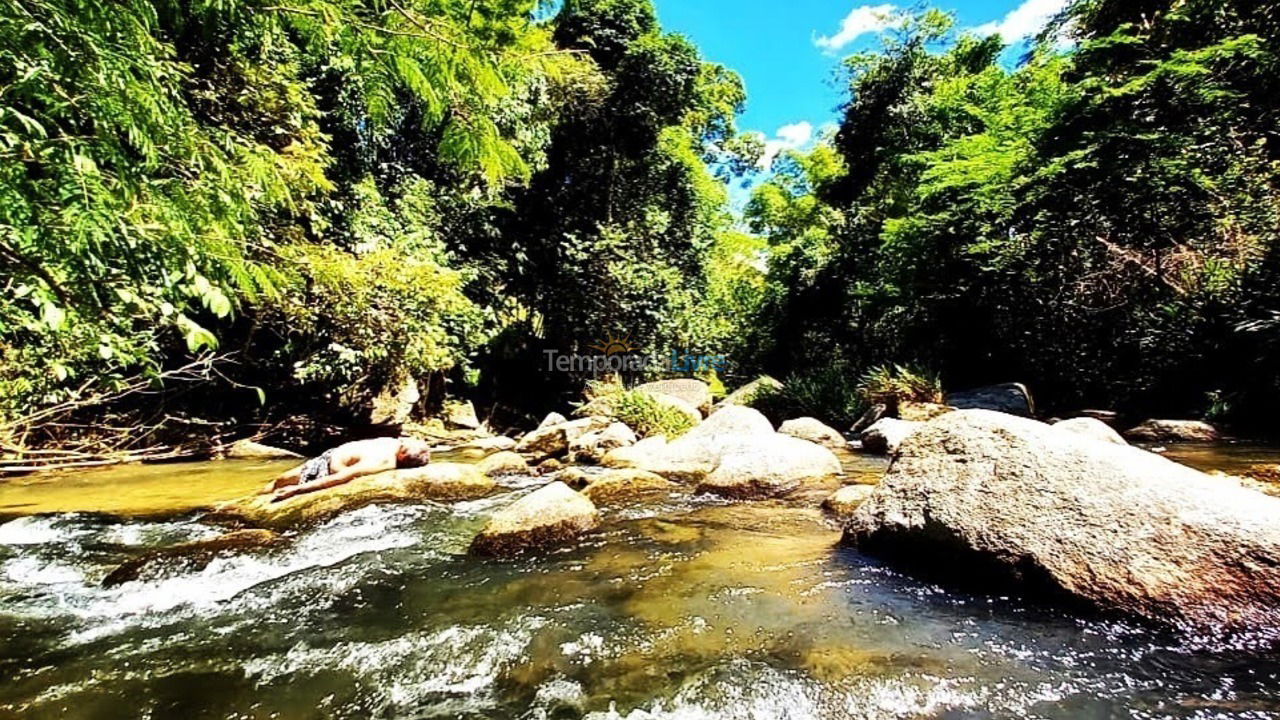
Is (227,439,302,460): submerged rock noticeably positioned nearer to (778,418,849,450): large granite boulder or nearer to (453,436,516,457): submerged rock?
(453,436,516,457): submerged rock

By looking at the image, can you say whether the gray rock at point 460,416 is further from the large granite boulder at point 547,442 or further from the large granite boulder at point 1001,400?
the large granite boulder at point 1001,400

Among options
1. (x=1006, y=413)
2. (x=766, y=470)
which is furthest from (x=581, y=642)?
(x=1006, y=413)

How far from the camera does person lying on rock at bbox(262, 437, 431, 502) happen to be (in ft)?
19.8

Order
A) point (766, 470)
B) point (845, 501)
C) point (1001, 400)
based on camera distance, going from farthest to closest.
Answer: point (1001, 400) < point (766, 470) < point (845, 501)

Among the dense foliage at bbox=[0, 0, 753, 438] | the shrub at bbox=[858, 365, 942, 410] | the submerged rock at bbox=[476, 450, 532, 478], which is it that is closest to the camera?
the dense foliage at bbox=[0, 0, 753, 438]

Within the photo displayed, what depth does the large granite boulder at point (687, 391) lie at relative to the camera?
560 inches

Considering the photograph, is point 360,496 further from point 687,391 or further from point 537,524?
point 687,391

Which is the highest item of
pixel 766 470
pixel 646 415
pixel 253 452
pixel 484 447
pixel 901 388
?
pixel 901 388

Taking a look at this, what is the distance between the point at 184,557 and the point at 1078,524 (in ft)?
17.1

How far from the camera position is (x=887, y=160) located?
60.1ft

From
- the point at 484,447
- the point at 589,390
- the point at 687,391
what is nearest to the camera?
the point at 484,447

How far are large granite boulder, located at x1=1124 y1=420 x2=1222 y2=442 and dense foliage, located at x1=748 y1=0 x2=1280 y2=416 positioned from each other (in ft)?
3.25

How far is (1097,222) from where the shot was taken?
10.5 meters

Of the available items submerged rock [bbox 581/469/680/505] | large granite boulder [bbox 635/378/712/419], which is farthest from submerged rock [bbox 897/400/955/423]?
submerged rock [bbox 581/469/680/505]
